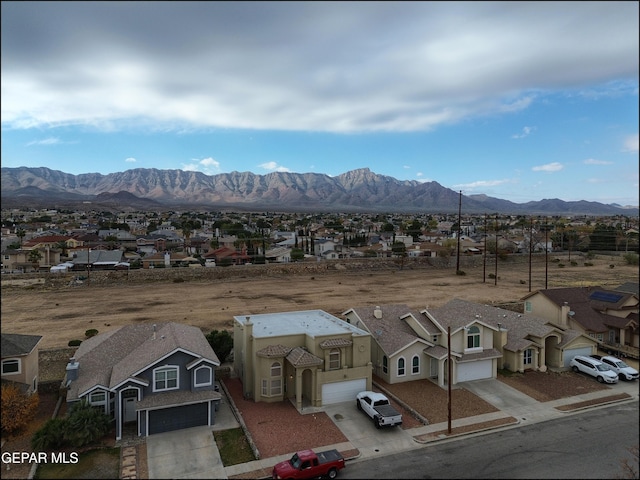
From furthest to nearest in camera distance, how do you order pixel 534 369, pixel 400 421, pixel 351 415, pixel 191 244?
1. pixel 191 244
2. pixel 534 369
3. pixel 351 415
4. pixel 400 421

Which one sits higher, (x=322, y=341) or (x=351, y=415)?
(x=322, y=341)

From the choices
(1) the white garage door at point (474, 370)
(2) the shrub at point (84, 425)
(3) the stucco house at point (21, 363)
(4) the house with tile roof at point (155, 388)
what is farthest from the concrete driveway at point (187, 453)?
(1) the white garage door at point (474, 370)

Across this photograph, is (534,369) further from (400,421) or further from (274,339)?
(274,339)

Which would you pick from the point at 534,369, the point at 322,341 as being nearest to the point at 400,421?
the point at 322,341

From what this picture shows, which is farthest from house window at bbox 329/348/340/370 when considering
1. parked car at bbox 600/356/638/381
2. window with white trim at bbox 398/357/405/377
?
parked car at bbox 600/356/638/381

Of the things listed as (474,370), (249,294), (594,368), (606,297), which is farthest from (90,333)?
(606,297)

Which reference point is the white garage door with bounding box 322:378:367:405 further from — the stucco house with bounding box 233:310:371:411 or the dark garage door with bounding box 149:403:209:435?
the dark garage door with bounding box 149:403:209:435

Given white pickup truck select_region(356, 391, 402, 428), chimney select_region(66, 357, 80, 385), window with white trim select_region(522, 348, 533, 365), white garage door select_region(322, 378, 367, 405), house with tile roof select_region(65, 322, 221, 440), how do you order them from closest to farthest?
1. house with tile roof select_region(65, 322, 221, 440)
2. white pickup truck select_region(356, 391, 402, 428)
3. chimney select_region(66, 357, 80, 385)
4. white garage door select_region(322, 378, 367, 405)
5. window with white trim select_region(522, 348, 533, 365)
